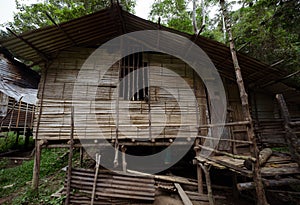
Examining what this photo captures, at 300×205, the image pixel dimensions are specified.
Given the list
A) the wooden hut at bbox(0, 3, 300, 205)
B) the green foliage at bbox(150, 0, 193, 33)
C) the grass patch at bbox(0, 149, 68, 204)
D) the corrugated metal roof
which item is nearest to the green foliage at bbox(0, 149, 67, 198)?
the grass patch at bbox(0, 149, 68, 204)

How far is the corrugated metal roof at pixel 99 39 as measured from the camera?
482 centimetres

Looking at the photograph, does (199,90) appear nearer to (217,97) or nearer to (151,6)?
(217,97)

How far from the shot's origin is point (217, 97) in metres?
6.93

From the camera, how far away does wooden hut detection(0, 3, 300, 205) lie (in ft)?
17.1

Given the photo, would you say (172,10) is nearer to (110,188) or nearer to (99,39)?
(99,39)

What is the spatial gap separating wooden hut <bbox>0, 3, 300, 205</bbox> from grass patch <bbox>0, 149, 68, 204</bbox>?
80 centimetres

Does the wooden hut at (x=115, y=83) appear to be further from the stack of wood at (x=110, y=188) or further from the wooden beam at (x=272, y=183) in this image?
the wooden beam at (x=272, y=183)

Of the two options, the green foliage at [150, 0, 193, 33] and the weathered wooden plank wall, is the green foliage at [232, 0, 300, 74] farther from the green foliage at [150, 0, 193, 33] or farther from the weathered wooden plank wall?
the green foliage at [150, 0, 193, 33]

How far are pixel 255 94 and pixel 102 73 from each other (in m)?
7.66

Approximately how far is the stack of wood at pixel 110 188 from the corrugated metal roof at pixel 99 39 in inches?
181

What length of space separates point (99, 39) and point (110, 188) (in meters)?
5.73

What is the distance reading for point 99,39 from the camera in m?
6.35

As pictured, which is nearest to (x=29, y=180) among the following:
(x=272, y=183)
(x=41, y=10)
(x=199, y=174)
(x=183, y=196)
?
(x=183, y=196)

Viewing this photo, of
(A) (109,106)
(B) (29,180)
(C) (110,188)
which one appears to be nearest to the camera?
(C) (110,188)
